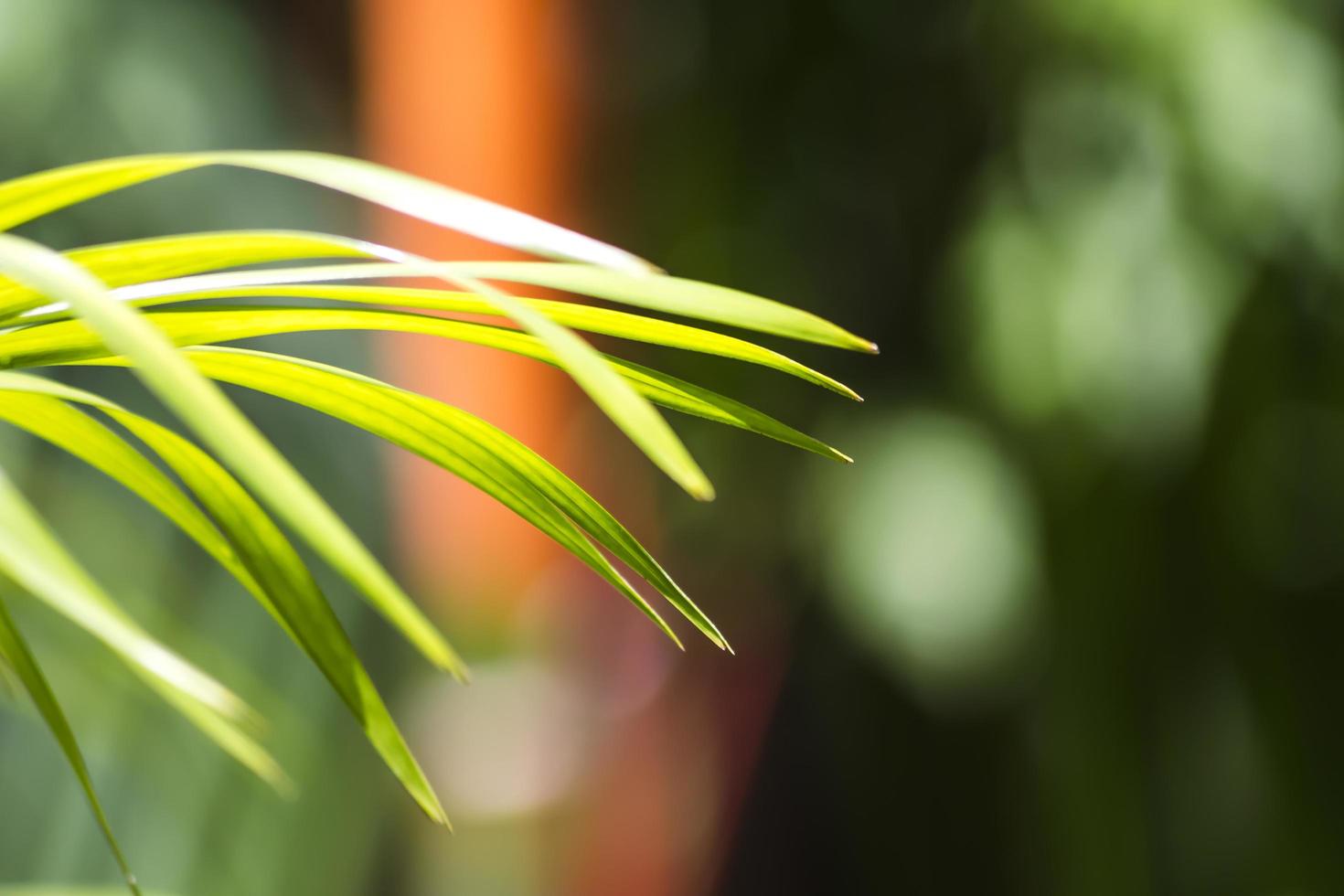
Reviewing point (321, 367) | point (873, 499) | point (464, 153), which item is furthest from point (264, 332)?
point (464, 153)

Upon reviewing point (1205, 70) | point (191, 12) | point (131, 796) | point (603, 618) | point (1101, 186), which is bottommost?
point (131, 796)

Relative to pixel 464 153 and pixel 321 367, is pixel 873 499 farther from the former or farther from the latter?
pixel 321 367

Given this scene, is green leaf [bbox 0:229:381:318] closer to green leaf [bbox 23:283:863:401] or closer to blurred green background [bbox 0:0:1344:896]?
green leaf [bbox 23:283:863:401]

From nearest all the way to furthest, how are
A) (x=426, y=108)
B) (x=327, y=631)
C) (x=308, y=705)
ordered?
(x=327, y=631), (x=308, y=705), (x=426, y=108)

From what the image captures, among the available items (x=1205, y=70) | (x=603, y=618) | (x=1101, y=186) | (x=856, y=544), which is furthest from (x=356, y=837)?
(x=1205, y=70)

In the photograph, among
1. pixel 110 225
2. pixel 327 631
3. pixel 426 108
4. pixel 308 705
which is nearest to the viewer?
pixel 327 631

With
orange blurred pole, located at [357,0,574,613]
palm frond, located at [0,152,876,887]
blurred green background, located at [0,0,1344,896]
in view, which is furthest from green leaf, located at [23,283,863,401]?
orange blurred pole, located at [357,0,574,613]

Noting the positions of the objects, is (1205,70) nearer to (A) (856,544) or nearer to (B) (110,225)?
(A) (856,544)

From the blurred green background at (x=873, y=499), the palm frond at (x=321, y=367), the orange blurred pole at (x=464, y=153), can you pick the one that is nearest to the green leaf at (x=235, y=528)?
the palm frond at (x=321, y=367)
